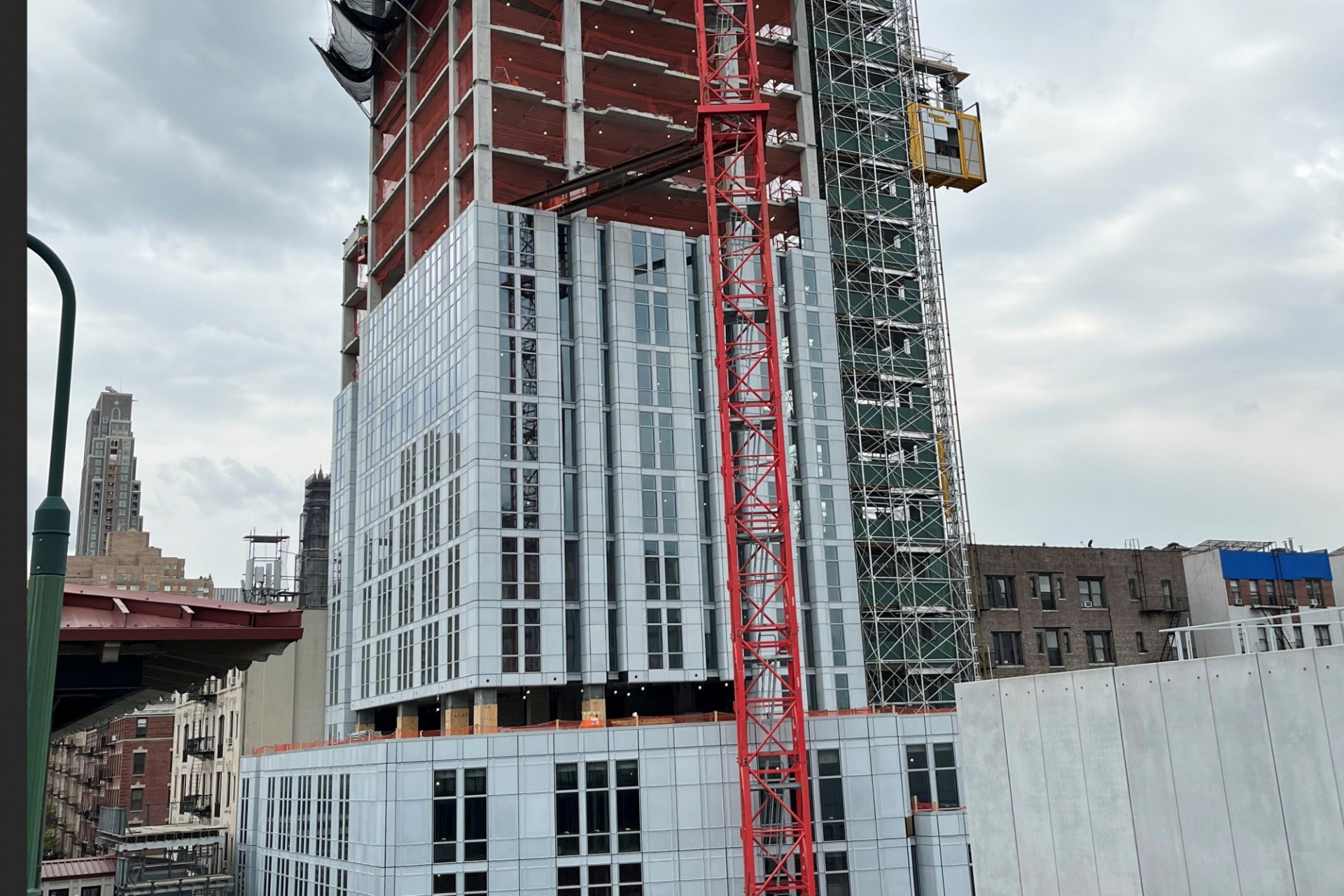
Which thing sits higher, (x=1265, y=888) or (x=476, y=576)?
(x=476, y=576)

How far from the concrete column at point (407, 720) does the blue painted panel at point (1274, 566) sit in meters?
61.8

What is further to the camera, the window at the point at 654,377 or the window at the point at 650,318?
the window at the point at 650,318

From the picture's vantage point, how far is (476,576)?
65188 mm

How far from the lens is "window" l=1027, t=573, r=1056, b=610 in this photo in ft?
280

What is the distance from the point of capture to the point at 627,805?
201 ft

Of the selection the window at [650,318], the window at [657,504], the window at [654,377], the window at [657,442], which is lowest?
the window at [657,504]

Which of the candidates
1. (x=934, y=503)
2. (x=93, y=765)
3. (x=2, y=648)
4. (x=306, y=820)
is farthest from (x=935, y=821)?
(x=93, y=765)

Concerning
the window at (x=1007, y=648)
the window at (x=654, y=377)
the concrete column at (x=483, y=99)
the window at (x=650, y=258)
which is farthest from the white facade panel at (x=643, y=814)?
the concrete column at (x=483, y=99)

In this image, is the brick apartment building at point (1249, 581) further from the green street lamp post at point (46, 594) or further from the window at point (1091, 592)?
the green street lamp post at point (46, 594)

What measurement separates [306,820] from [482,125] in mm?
43604

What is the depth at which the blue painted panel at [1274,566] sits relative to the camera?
92375 mm

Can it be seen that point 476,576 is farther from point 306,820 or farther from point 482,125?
point 482,125

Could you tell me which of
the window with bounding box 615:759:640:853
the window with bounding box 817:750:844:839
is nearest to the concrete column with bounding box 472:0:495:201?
the window with bounding box 615:759:640:853

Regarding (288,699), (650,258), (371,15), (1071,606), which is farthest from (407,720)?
(371,15)
